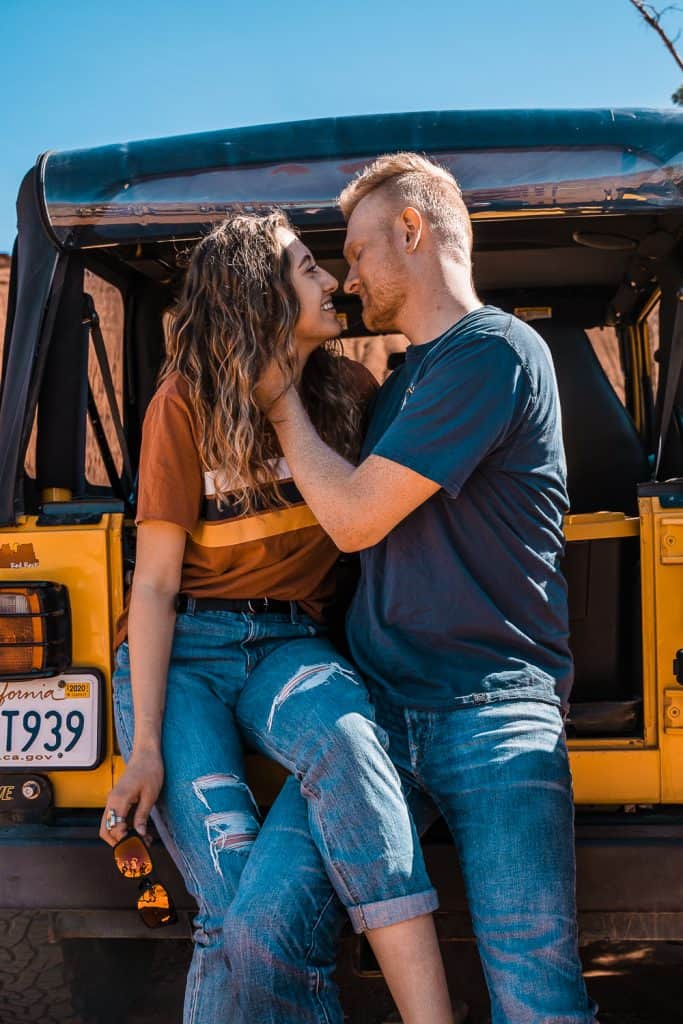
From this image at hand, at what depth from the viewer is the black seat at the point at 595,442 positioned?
3379mm

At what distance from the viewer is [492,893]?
6.52 feet

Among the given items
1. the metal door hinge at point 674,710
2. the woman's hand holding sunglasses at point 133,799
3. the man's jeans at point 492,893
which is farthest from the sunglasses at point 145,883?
the metal door hinge at point 674,710

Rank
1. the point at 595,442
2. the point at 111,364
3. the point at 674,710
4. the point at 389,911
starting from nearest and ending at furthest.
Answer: the point at 389,911 < the point at 674,710 < the point at 595,442 < the point at 111,364

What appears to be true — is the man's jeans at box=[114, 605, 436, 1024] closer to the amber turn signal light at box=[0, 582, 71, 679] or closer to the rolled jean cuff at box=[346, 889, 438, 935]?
the rolled jean cuff at box=[346, 889, 438, 935]

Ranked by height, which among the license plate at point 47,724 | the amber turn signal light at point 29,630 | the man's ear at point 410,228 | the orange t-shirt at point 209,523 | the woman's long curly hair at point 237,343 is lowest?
the license plate at point 47,724

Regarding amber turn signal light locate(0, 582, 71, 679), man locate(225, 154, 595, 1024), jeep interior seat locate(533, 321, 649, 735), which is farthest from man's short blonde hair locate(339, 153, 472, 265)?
amber turn signal light locate(0, 582, 71, 679)

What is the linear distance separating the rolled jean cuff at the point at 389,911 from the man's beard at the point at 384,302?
1.30 meters

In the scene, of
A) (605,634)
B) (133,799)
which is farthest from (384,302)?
(133,799)

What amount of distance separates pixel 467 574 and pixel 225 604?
56cm

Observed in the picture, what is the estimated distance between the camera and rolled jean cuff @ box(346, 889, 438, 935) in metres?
1.92

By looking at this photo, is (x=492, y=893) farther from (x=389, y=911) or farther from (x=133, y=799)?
(x=133, y=799)

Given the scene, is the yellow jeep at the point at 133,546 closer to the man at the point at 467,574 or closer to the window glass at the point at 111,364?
the man at the point at 467,574

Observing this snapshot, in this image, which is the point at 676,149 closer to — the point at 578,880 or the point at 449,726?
the point at 449,726

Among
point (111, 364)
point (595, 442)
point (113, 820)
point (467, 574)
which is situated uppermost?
point (111, 364)
